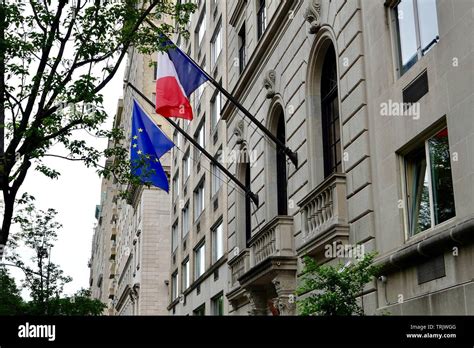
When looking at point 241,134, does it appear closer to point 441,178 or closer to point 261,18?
point 261,18

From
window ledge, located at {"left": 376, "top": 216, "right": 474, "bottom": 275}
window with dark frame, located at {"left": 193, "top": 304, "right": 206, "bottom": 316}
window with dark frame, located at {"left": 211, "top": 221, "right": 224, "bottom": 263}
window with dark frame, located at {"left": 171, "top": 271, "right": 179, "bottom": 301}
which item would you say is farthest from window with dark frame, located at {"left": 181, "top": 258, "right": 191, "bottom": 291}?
window ledge, located at {"left": 376, "top": 216, "right": 474, "bottom": 275}

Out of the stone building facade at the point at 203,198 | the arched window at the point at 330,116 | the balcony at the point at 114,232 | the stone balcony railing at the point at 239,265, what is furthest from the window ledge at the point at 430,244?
the balcony at the point at 114,232

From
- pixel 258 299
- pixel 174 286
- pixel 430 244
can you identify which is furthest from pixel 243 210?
pixel 174 286

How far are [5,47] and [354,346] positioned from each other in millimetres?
10907

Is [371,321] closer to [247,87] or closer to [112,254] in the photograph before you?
[247,87]

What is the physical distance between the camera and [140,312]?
58.7 m

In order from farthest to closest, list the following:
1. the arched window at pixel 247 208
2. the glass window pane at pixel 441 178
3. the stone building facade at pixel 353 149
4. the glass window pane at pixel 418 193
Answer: the arched window at pixel 247 208 < the glass window pane at pixel 418 193 < the glass window pane at pixel 441 178 < the stone building facade at pixel 353 149

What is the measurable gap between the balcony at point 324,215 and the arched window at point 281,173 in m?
3.96

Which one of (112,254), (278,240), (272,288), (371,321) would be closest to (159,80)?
(278,240)

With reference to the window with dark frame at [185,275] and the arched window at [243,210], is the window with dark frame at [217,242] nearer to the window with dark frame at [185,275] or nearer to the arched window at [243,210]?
the arched window at [243,210]

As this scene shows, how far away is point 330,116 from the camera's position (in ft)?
64.0

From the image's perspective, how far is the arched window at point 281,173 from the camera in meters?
23.3

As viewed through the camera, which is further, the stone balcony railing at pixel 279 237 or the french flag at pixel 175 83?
the french flag at pixel 175 83

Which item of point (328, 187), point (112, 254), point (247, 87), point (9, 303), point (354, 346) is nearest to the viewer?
point (354, 346)
